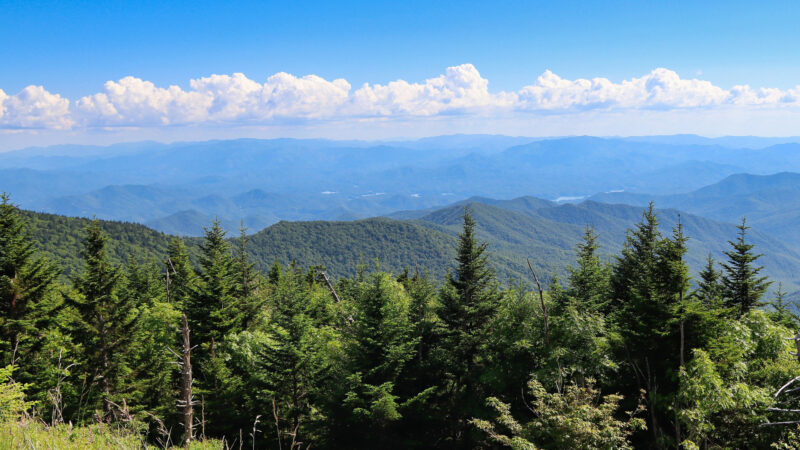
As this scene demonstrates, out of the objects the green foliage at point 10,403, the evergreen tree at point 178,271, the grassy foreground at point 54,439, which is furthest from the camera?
the evergreen tree at point 178,271

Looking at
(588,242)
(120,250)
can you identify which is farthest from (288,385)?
(120,250)

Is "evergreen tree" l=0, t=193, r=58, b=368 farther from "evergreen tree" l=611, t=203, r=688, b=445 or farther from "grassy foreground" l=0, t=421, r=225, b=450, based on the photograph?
"evergreen tree" l=611, t=203, r=688, b=445

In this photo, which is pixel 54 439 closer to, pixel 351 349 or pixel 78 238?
pixel 351 349

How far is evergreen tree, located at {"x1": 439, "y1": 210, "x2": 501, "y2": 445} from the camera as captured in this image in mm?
20891

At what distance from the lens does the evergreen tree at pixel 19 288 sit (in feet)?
65.8

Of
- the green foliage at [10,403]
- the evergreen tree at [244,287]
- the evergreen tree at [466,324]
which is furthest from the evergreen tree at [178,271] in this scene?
the evergreen tree at [466,324]

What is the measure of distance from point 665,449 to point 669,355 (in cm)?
310

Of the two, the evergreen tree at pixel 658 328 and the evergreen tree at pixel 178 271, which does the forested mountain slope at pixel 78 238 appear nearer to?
the evergreen tree at pixel 178 271

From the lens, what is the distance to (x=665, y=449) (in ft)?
40.1

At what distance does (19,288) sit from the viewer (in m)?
20.3

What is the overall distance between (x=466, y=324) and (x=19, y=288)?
71.5 feet

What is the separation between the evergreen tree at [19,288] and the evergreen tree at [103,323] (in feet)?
4.83

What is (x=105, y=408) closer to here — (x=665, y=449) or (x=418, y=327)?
(x=418, y=327)

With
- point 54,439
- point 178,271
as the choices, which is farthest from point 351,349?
point 178,271
